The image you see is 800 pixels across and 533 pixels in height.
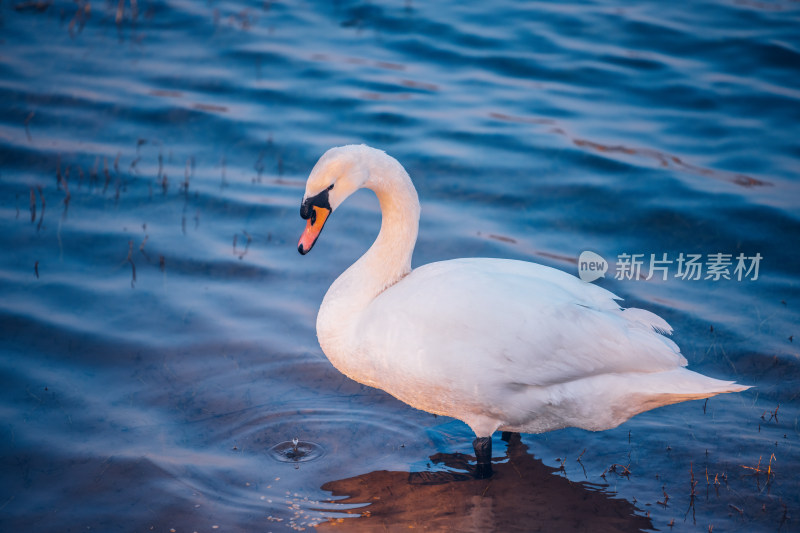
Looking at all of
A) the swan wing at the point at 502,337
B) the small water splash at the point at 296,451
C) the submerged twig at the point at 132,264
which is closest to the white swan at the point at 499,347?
the swan wing at the point at 502,337

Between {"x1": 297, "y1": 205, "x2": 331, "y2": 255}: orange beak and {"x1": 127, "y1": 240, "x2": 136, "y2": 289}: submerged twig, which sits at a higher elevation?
{"x1": 297, "y1": 205, "x2": 331, "y2": 255}: orange beak

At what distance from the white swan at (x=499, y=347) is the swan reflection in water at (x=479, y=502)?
24 cm

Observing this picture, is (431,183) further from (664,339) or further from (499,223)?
(664,339)

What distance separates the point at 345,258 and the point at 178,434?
3.09 m

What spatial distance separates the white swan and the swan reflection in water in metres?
0.24

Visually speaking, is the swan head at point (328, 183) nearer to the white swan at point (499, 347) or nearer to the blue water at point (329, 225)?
the white swan at point (499, 347)

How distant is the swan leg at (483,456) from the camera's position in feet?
18.6

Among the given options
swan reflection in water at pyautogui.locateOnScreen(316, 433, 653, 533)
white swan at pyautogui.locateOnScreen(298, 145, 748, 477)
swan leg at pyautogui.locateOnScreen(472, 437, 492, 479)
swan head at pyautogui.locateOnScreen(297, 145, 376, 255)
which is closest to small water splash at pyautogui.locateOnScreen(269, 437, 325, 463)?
swan reflection in water at pyautogui.locateOnScreen(316, 433, 653, 533)

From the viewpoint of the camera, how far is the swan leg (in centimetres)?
568

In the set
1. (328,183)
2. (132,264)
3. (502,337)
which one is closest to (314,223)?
(328,183)

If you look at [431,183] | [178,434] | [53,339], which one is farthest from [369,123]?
[178,434]

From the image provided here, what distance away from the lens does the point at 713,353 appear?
23.7ft

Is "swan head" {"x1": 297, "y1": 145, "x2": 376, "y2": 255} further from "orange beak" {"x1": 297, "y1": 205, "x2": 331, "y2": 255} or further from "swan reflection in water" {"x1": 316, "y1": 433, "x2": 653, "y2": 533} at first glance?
"swan reflection in water" {"x1": 316, "y1": 433, "x2": 653, "y2": 533}

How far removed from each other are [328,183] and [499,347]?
1.51 metres
